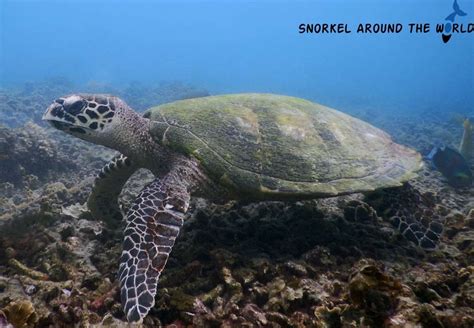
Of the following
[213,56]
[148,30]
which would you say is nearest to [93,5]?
[148,30]

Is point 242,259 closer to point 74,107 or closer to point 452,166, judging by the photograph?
point 74,107

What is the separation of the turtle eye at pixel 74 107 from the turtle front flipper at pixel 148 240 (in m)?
1.54

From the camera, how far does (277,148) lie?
4.59 metres

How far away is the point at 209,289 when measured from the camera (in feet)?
11.2

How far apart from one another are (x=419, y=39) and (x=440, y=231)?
196m

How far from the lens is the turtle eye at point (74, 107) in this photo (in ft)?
14.8

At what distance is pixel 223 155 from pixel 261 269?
1.58 metres

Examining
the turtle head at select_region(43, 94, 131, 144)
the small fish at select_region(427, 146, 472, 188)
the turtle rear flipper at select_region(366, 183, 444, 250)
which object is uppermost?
the turtle head at select_region(43, 94, 131, 144)

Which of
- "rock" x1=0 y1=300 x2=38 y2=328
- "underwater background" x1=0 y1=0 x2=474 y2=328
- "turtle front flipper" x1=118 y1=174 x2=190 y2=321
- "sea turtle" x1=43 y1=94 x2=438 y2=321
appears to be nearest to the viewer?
"rock" x1=0 y1=300 x2=38 y2=328

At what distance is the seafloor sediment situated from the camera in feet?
8.27

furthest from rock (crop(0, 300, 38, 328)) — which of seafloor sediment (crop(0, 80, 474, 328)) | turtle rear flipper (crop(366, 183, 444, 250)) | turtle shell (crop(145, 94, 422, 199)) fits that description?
turtle rear flipper (crop(366, 183, 444, 250))

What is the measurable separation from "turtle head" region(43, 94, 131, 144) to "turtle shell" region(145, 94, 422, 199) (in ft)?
2.05

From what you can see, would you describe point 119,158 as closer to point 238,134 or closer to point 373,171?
point 238,134

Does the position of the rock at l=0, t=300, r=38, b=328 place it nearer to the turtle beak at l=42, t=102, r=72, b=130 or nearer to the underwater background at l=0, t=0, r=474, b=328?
the underwater background at l=0, t=0, r=474, b=328
